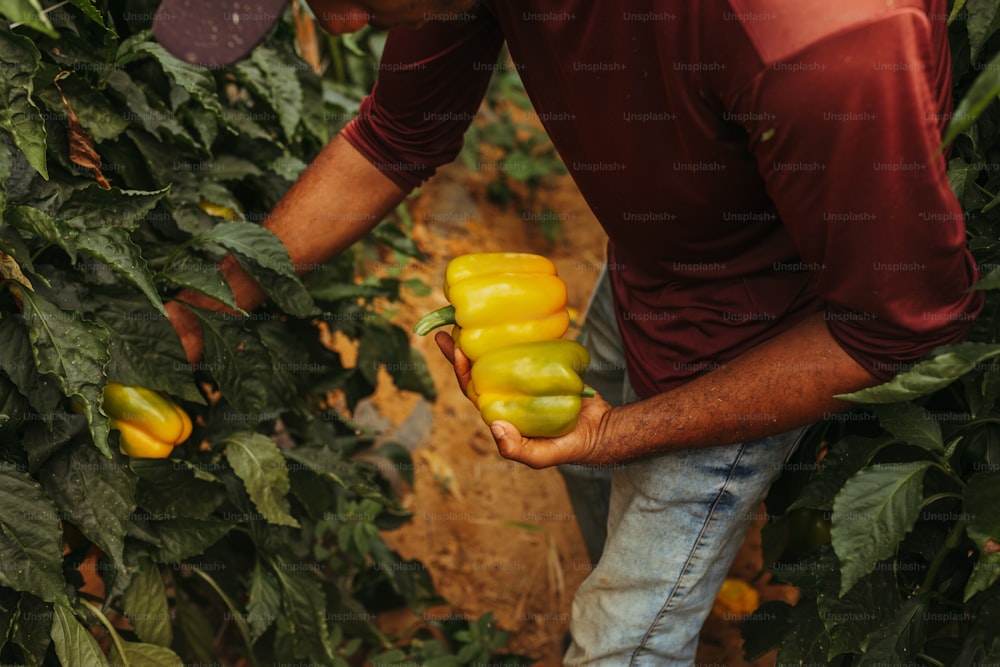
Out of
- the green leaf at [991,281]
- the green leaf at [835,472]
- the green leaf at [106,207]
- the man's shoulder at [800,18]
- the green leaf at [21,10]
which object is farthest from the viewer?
the green leaf at [835,472]

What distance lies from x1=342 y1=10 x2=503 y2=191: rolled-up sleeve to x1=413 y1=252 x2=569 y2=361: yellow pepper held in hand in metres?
0.30

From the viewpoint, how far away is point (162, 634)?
221 centimetres

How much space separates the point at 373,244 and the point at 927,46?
2.38 meters

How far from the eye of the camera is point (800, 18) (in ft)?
4.64

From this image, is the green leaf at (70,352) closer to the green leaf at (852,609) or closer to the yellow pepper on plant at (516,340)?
the yellow pepper on plant at (516,340)

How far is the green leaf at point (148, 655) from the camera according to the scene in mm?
2125

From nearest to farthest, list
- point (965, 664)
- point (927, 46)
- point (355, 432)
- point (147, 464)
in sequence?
1. point (927, 46)
2. point (965, 664)
3. point (147, 464)
4. point (355, 432)

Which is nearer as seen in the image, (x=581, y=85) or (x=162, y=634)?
(x=581, y=85)

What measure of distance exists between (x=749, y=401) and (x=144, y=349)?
1.25 metres

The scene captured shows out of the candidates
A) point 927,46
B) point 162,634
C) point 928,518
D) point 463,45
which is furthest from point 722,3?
point 162,634

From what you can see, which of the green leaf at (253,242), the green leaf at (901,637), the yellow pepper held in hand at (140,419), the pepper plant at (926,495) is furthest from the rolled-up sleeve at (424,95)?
the green leaf at (901,637)

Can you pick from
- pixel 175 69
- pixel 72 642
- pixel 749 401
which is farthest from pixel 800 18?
pixel 72 642

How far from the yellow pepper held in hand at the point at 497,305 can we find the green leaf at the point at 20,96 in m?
0.82

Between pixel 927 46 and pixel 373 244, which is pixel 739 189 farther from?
pixel 373 244
